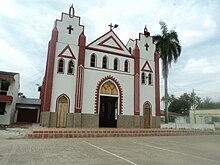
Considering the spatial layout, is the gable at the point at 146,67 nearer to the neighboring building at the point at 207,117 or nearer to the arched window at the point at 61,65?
the arched window at the point at 61,65

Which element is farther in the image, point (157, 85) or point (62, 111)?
point (157, 85)

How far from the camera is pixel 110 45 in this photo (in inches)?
845

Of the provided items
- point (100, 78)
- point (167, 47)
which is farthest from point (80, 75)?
point (167, 47)

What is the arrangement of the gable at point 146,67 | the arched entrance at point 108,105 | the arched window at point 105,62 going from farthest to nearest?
the gable at point 146,67
the arched window at point 105,62
the arched entrance at point 108,105

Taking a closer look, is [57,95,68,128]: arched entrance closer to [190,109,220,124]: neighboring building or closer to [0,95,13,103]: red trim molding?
[0,95,13,103]: red trim molding

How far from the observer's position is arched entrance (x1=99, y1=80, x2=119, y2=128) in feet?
66.9

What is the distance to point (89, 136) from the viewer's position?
13.5 meters

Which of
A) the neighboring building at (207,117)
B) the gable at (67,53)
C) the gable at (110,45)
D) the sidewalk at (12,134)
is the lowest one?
the sidewalk at (12,134)

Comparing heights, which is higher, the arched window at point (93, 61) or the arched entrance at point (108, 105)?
the arched window at point (93, 61)

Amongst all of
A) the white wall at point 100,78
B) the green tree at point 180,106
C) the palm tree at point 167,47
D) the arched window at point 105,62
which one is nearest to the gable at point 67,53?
the white wall at point 100,78

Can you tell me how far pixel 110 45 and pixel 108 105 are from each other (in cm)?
654

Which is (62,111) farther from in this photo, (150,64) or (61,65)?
(150,64)

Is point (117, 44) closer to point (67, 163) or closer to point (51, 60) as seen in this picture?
point (51, 60)

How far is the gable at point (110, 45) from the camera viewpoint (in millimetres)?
20672
